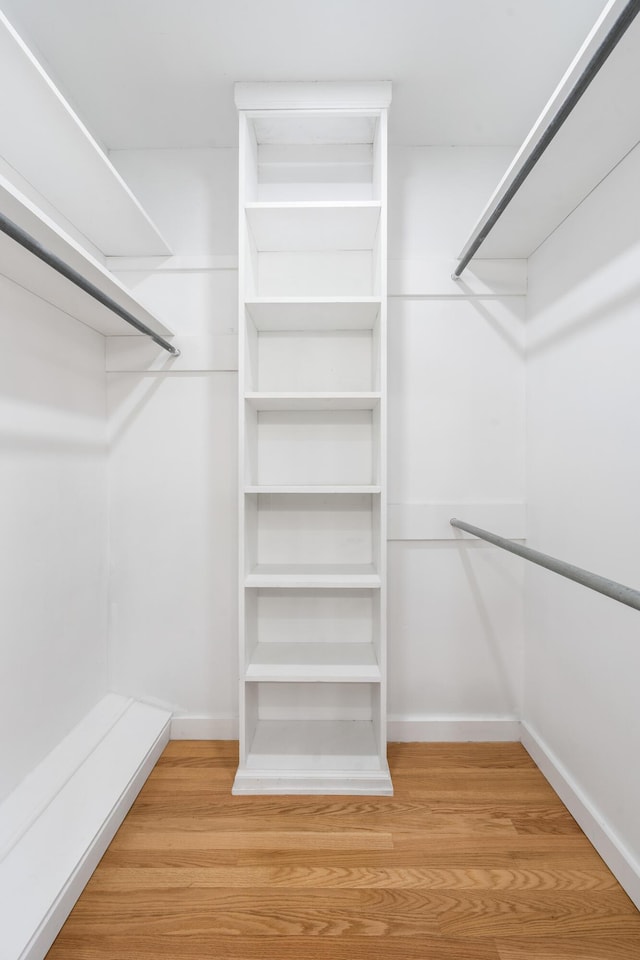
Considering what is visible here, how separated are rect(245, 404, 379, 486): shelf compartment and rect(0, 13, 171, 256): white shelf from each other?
828 mm

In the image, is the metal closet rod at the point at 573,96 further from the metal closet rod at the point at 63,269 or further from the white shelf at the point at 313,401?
the metal closet rod at the point at 63,269

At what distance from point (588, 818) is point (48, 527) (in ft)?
6.19

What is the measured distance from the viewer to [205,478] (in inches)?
71.7

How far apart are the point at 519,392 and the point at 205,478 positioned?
4.34ft

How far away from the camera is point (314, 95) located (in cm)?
152

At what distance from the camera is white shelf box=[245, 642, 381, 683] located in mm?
1525

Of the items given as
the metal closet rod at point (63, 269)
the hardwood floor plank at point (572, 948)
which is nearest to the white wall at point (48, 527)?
the metal closet rod at point (63, 269)

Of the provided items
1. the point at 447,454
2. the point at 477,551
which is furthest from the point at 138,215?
the point at 477,551

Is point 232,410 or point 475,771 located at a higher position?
point 232,410

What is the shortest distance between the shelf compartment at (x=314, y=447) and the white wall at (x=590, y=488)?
0.68 metres

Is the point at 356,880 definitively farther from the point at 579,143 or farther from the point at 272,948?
the point at 579,143

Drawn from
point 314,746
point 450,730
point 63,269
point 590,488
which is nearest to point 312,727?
point 314,746

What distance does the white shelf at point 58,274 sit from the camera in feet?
3.20

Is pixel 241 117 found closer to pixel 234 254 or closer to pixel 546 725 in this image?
pixel 234 254
